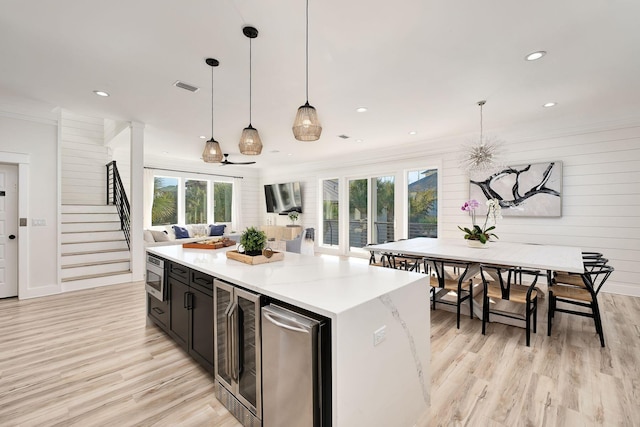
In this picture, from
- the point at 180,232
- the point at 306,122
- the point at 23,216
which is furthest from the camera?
the point at 180,232

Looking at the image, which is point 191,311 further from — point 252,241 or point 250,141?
point 250,141

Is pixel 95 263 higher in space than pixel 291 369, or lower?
lower

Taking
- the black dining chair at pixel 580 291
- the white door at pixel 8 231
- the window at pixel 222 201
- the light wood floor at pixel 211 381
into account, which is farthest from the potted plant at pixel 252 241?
the window at pixel 222 201

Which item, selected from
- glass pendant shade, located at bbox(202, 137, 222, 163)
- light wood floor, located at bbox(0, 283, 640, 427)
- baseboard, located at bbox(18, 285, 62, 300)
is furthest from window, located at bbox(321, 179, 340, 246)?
baseboard, located at bbox(18, 285, 62, 300)

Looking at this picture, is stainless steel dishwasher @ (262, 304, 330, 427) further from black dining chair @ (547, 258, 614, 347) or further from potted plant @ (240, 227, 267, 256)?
black dining chair @ (547, 258, 614, 347)

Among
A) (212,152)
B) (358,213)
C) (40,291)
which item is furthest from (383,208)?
(40,291)

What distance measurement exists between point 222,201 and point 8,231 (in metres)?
5.45

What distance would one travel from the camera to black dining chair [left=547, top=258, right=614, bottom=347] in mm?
2711

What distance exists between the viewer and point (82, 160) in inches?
257

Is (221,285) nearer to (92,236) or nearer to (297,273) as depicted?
(297,273)

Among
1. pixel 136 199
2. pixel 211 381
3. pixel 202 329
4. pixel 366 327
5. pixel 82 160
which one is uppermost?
pixel 82 160

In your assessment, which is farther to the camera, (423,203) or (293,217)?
(293,217)

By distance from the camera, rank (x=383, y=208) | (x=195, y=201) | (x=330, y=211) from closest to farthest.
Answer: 1. (x=383, y=208)
2. (x=330, y=211)
3. (x=195, y=201)

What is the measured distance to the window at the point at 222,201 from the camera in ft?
30.4
